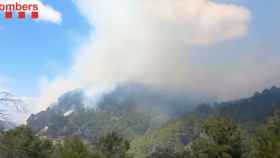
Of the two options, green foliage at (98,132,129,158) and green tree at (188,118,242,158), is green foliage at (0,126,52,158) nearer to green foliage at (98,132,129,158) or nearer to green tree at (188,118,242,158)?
green foliage at (98,132,129,158)

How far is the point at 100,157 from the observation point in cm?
8888

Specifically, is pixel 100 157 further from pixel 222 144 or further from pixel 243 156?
pixel 243 156

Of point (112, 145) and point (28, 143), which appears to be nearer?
point (28, 143)

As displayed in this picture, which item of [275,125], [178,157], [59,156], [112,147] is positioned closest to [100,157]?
[59,156]

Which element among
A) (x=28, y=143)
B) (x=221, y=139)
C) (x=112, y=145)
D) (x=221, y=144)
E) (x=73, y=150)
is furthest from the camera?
(x=112, y=145)

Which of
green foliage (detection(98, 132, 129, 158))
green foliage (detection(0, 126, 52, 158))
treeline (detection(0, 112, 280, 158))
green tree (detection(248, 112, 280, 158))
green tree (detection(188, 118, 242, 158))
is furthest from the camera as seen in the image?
green foliage (detection(98, 132, 129, 158))

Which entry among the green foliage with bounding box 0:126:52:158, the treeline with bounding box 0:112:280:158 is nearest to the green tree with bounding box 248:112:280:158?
the treeline with bounding box 0:112:280:158

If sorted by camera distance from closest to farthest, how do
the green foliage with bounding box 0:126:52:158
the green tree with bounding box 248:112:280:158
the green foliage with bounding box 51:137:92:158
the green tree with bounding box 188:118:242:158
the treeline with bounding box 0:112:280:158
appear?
the green tree with bounding box 248:112:280:158
the treeline with bounding box 0:112:280:158
the green foliage with bounding box 51:137:92:158
the green tree with bounding box 188:118:242:158
the green foliage with bounding box 0:126:52:158

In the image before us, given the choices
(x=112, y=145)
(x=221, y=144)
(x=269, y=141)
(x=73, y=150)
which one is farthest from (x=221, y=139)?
(x=112, y=145)

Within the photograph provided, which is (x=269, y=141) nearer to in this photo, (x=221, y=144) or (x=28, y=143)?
(x=221, y=144)

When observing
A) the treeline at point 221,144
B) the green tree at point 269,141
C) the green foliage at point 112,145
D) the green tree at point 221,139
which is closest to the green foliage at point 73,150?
the treeline at point 221,144

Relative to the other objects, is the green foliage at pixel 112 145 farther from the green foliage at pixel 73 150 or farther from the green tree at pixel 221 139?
the green tree at pixel 221 139

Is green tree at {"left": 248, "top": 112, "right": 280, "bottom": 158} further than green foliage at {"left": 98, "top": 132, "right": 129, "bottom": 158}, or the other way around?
green foliage at {"left": 98, "top": 132, "right": 129, "bottom": 158}

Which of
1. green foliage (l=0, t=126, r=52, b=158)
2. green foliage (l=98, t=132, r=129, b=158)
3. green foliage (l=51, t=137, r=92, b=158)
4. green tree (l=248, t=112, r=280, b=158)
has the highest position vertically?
green foliage (l=0, t=126, r=52, b=158)
